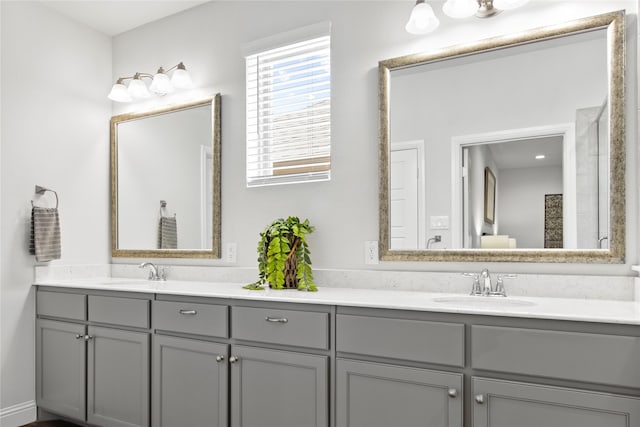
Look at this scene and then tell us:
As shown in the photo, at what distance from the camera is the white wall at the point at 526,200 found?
80.4 inches

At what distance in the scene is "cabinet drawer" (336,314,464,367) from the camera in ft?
5.46

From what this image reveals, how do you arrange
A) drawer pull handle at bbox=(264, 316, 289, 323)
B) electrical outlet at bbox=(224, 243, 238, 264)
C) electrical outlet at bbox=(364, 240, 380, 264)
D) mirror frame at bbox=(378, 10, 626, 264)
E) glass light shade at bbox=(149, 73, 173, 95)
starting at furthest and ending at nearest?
glass light shade at bbox=(149, 73, 173, 95) → electrical outlet at bbox=(224, 243, 238, 264) → electrical outlet at bbox=(364, 240, 380, 264) → drawer pull handle at bbox=(264, 316, 289, 323) → mirror frame at bbox=(378, 10, 626, 264)

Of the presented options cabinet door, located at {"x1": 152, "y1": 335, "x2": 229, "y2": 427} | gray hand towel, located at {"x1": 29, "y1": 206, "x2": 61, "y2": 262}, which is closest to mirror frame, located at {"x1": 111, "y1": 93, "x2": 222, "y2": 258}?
gray hand towel, located at {"x1": 29, "y1": 206, "x2": 61, "y2": 262}

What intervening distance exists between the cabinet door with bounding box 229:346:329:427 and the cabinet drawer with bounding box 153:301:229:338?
14 centimetres

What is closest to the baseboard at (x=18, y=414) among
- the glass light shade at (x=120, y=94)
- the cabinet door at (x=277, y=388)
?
the cabinet door at (x=277, y=388)

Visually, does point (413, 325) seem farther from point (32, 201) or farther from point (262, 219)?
point (32, 201)

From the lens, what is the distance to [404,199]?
233 cm

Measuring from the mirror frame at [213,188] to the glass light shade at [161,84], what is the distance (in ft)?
0.41

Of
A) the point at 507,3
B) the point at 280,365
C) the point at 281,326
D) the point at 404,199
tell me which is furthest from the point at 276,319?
the point at 507,3

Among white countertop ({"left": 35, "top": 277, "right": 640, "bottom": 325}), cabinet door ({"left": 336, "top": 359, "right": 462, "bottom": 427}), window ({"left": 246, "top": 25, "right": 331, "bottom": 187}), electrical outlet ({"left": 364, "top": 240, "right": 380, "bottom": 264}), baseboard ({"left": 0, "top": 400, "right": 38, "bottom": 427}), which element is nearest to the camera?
white countertop ({"left": 35, "top": 277, "right": 640, "bottom": 325})

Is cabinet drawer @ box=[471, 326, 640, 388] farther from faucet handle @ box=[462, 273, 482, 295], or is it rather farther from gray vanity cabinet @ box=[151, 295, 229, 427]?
gray vanity cabinet @ box=[151, 295, 229, 427]

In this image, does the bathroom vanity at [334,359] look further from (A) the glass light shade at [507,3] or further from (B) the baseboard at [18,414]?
(A) the glass light shade at [507,3]

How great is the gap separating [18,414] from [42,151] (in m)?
1.61

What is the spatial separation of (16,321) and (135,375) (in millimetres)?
956
